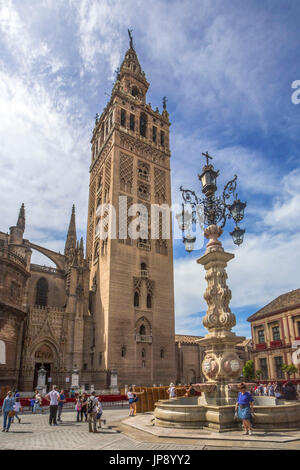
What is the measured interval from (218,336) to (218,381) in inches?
55.0

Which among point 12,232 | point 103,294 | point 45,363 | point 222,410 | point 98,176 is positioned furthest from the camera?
point 98,176

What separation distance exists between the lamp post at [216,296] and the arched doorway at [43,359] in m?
22.4

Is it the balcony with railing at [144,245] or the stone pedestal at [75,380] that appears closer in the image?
→ the stone pedestal at [75,380]

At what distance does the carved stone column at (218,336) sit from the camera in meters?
10.3

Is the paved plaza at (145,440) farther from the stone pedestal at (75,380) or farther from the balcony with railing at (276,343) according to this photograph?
the balcony with railing at (276,343)

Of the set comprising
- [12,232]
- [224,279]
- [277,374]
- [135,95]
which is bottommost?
[277,374]

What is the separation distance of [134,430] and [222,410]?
2937 mm

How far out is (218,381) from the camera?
10445mm

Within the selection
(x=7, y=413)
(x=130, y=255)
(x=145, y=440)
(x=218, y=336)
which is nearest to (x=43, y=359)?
(x=130, y=255)

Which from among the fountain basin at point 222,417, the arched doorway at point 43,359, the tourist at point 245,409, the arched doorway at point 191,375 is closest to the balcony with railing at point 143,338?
the arched doorway at point 43,359
